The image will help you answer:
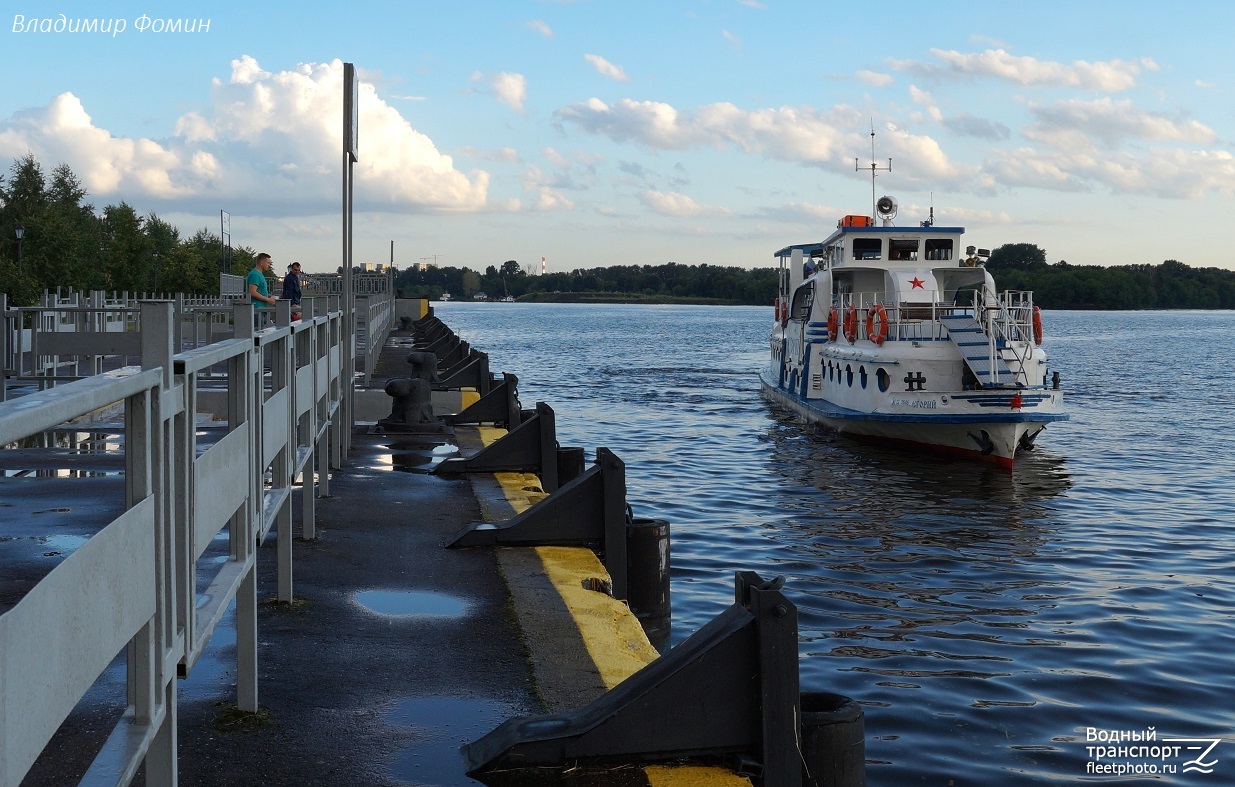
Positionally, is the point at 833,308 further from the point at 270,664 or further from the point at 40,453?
the point at 270,664

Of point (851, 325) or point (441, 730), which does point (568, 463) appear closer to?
point (441, 730)

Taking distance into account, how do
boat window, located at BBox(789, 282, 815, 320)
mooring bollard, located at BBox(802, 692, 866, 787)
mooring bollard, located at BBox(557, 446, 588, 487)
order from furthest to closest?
boat window, located at BBox(789, 282, 815, 320), mooring bollard, located at BBox(557, 446, 588, 487), mooring bollard, located at BBox(802, 692, 866, 787)

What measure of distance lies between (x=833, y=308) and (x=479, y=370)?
9.40 metres

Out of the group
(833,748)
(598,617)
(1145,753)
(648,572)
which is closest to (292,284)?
(648,572)

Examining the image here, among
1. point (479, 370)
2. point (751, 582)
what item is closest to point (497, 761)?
point (751, 582)

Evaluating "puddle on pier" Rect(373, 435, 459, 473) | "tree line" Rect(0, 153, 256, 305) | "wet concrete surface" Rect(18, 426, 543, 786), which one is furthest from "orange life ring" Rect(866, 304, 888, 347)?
"tree line" Rect(0, 153, 256, 305)

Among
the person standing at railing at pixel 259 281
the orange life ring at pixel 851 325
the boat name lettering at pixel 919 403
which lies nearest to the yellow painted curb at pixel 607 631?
the person standing at railing at pixel 259 281

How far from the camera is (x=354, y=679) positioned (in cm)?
570

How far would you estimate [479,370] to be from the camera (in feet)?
67.4

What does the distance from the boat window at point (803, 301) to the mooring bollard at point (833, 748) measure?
24237 mm

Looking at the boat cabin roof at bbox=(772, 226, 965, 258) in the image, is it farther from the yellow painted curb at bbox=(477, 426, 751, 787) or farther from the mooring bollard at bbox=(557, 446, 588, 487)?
the yellow painted curb at bbox=(477, 426, 751, 787)

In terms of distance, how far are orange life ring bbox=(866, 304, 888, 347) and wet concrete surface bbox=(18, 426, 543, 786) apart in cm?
1485

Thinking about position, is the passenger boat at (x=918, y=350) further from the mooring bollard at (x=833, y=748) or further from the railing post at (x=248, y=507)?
the railing post at (x=248, y=507)

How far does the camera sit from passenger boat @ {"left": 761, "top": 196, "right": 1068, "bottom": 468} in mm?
21141
